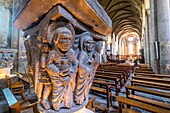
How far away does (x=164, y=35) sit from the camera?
5.43 m

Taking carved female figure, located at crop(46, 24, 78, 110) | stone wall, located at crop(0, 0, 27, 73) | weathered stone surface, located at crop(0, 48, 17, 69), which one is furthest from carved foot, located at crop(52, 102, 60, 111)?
stone wall, located at crop(0, 0, 27, 73)

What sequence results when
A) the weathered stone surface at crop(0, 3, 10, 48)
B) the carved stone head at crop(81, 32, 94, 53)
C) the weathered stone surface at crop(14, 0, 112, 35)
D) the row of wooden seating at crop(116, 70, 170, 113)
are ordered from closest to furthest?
the weathered stone surface at crop(14, 0, 112, 35) < the carved stone head at crop(81, 32, 94, 53) < the row of wooden seating at crop(116, 70, 170, 113) < the weathered stone surface at crop(0, 3, 10, 48)

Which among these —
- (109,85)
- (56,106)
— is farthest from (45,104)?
(109,85)

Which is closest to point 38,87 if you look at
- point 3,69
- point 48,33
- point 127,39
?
point 48,33

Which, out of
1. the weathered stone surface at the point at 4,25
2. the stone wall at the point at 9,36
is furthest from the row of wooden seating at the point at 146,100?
the weathered stone surface at the point at 4,25

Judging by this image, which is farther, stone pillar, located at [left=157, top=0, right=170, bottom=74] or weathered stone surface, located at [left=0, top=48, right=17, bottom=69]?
stone pillar, located at [left=157, top=0, right=170, bottom=74]

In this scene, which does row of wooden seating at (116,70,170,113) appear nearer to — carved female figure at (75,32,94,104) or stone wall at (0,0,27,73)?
carved female figure at (75,32,94,104)

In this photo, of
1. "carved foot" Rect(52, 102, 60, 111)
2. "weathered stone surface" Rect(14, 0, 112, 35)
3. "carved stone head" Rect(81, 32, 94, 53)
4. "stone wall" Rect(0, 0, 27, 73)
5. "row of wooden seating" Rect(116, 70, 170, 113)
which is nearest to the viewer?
"weathered stone surface" Rect(14, 0, 112, 35)

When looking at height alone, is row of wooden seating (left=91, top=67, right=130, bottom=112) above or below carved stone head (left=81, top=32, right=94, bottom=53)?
below

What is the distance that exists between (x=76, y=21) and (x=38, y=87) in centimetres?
56

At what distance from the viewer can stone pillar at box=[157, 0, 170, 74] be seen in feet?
17.3

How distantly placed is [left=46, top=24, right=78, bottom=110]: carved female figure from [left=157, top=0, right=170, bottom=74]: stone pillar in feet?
19.4

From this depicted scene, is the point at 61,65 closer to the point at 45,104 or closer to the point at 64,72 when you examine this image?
the point at 64,72

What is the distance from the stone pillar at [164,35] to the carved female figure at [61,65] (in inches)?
233
